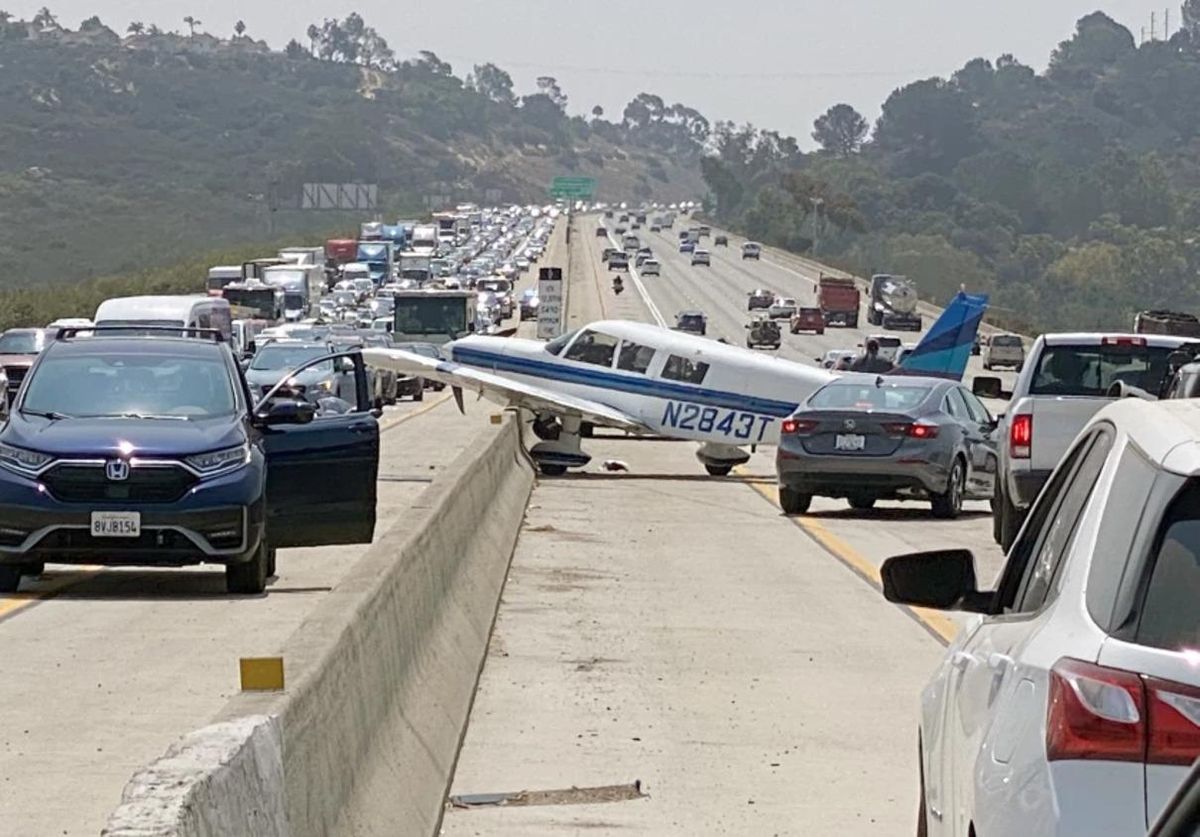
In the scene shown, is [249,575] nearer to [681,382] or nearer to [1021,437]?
[1021,437]

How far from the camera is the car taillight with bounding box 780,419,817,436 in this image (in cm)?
2497

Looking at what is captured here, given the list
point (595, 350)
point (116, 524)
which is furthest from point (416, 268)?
point (116, 524)

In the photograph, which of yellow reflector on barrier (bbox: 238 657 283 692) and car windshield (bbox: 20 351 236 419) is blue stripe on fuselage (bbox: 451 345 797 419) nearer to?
car windshield (bbox: 20 351 236 419)

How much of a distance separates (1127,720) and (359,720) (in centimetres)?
393

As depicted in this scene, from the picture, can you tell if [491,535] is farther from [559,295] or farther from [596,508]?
[559,295]

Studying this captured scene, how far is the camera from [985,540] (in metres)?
22.9

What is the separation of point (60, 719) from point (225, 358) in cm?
657

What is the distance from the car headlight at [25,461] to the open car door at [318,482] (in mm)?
1571

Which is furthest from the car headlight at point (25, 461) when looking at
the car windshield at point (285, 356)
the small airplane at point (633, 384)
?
the car windshield at point (285, 356)

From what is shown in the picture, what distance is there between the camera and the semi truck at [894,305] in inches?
4567

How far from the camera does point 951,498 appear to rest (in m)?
25.2

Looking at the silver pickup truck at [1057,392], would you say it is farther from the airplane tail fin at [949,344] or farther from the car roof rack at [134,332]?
the airplane tail fin at [949,344]

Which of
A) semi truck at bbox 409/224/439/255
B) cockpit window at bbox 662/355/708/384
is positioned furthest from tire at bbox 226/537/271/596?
semi truck at bbox 409/224/439/255

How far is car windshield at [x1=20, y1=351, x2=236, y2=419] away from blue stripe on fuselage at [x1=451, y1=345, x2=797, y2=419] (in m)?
16.5
